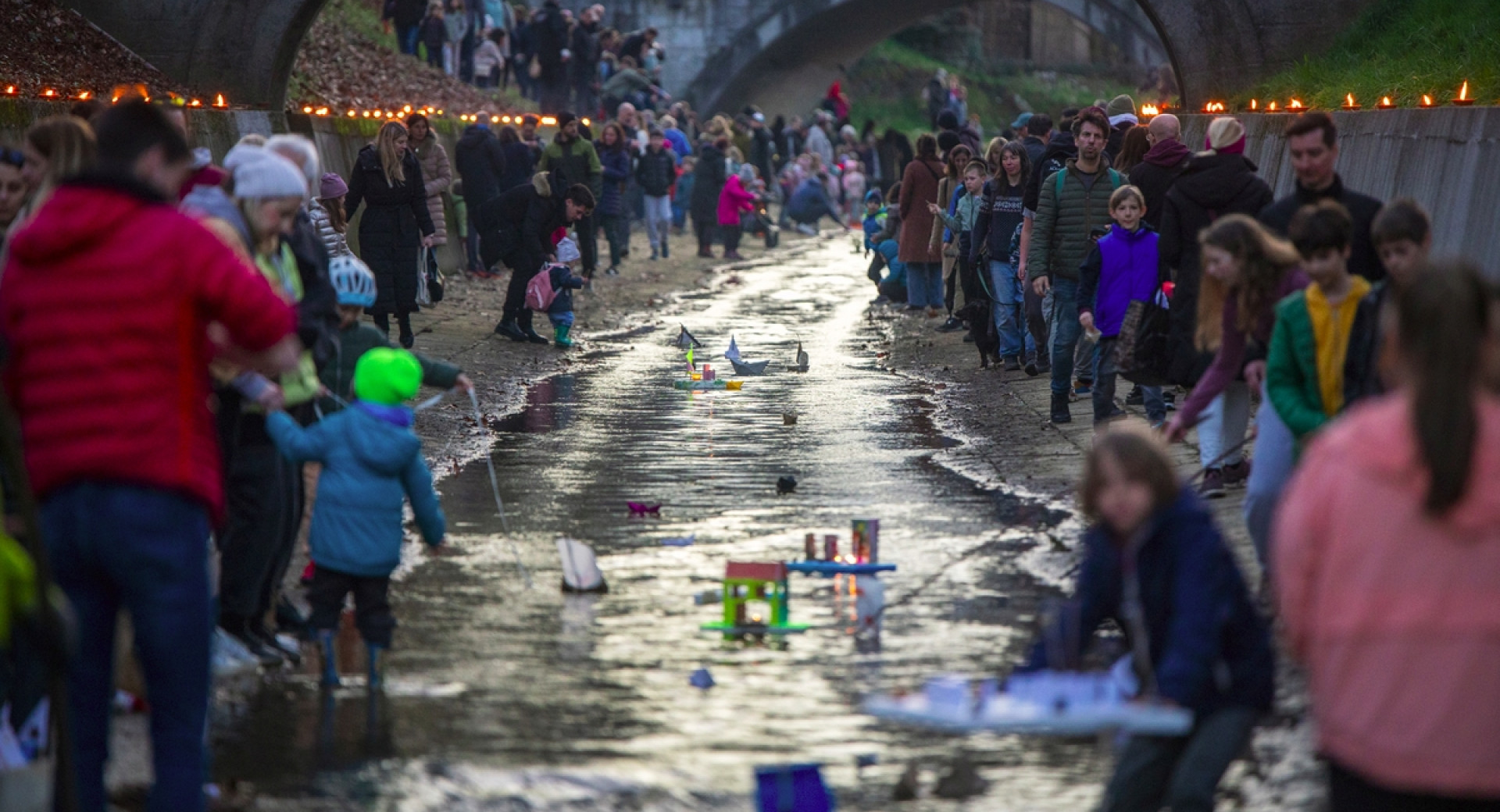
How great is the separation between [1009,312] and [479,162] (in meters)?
8.87

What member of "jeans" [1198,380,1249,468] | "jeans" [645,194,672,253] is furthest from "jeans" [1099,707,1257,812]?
"jeans" [645,194,672,253]

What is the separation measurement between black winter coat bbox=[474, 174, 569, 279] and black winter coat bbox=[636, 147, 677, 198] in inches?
403

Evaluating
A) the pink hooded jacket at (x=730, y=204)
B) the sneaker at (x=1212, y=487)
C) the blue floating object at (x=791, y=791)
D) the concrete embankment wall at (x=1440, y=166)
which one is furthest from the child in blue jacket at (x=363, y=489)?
the pink hooded jacket at (x=730, y=204)

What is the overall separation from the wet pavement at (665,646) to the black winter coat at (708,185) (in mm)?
17258

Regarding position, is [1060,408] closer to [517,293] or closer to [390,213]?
[390,213]

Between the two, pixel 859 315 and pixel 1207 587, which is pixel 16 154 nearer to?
pixel 1207 587

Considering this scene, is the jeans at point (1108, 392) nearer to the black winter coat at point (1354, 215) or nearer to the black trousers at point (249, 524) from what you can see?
the black winter coat at point (1354, 215)

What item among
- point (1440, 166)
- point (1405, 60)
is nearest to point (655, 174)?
point (1405, 60)

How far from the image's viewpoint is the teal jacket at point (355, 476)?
6781 millimetres

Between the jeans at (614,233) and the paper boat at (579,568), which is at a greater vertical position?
the paper boat at (579,568)

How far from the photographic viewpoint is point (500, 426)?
13.7m

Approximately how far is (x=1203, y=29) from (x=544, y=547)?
14.4 meters

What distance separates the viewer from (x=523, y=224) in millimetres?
18625

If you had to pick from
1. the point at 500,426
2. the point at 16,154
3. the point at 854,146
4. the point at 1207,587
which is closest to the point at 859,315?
the point at 500,426
